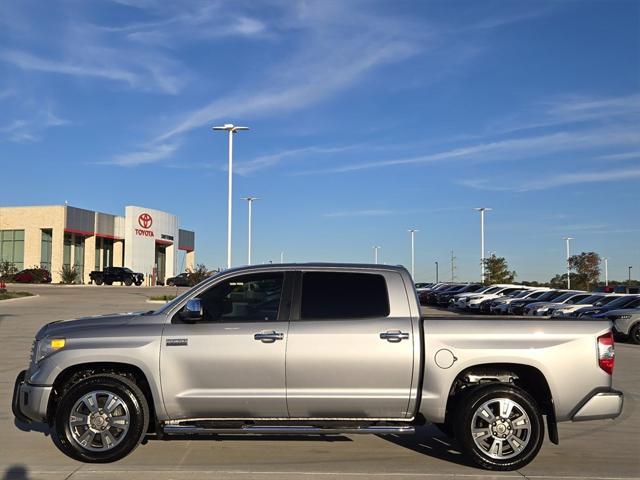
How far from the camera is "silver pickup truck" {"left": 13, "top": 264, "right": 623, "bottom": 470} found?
617 cm

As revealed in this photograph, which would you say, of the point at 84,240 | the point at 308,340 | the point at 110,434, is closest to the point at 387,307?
the point at 308,340

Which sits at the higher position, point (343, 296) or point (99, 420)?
point (343, 296)

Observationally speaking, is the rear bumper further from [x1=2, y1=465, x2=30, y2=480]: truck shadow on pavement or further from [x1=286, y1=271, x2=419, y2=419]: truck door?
[x1=2, y1=465, x2=30, y2=480]: truck shadow on pavement

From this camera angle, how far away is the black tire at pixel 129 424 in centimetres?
622

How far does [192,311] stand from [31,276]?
59.9 m

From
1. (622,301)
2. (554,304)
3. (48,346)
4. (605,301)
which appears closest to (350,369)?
(48,346)

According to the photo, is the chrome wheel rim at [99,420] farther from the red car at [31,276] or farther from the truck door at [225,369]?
the red car at [31,276]

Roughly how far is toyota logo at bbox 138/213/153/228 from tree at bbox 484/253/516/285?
119 ft

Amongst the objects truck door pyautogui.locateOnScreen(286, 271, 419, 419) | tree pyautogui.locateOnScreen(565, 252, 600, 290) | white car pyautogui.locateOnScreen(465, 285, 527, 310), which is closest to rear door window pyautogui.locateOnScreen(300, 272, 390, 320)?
truck door pyautogui.locateOnScreen(286, 271, 419, 419)

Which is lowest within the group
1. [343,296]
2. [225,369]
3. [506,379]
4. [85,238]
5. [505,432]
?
[505,432]

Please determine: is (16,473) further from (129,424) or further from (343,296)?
(343,296)

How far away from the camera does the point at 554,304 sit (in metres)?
24.9

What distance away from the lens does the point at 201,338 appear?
6.26 m

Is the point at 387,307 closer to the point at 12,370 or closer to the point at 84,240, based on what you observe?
the point at 12,370
